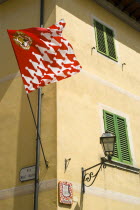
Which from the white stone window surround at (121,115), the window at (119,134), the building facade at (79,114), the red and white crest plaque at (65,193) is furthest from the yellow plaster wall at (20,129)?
the window at (119,134)

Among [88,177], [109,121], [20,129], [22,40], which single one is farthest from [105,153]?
[22,40]

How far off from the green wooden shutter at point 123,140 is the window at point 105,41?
2201mm

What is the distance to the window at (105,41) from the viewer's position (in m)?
9.97

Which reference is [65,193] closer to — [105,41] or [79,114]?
[79,114]

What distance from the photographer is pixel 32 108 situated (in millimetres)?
7918

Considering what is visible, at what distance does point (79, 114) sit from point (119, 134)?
1.43 metres

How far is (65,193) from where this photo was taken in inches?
264

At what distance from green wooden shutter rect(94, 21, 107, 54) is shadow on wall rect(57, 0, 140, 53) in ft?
0.93

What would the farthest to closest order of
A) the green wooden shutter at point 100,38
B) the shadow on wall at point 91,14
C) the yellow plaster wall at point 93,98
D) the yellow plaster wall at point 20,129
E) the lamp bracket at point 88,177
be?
the green wooden shutter at point 100,38
the shadow on wall at point 91,14
the yellow plaster wall at point 93,98
the lamp bracket at point 88,177
the yellow plaster wall at point 20,129

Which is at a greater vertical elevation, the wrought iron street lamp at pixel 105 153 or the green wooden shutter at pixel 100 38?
the green wooden shutter at pixel 100 38

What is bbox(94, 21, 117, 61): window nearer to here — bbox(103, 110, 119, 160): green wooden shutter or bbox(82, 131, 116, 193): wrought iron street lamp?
bbox(103, 110, 119, 160): green wooden shutter

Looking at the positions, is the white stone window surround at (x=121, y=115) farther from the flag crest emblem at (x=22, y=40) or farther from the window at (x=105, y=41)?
the flag crest emblem at (x=22, y=40)

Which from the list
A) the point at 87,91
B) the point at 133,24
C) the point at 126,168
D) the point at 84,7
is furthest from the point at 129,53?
the point at 126,168

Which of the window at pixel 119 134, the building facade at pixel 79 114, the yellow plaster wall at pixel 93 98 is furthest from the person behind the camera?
the window at pixel 119 134
